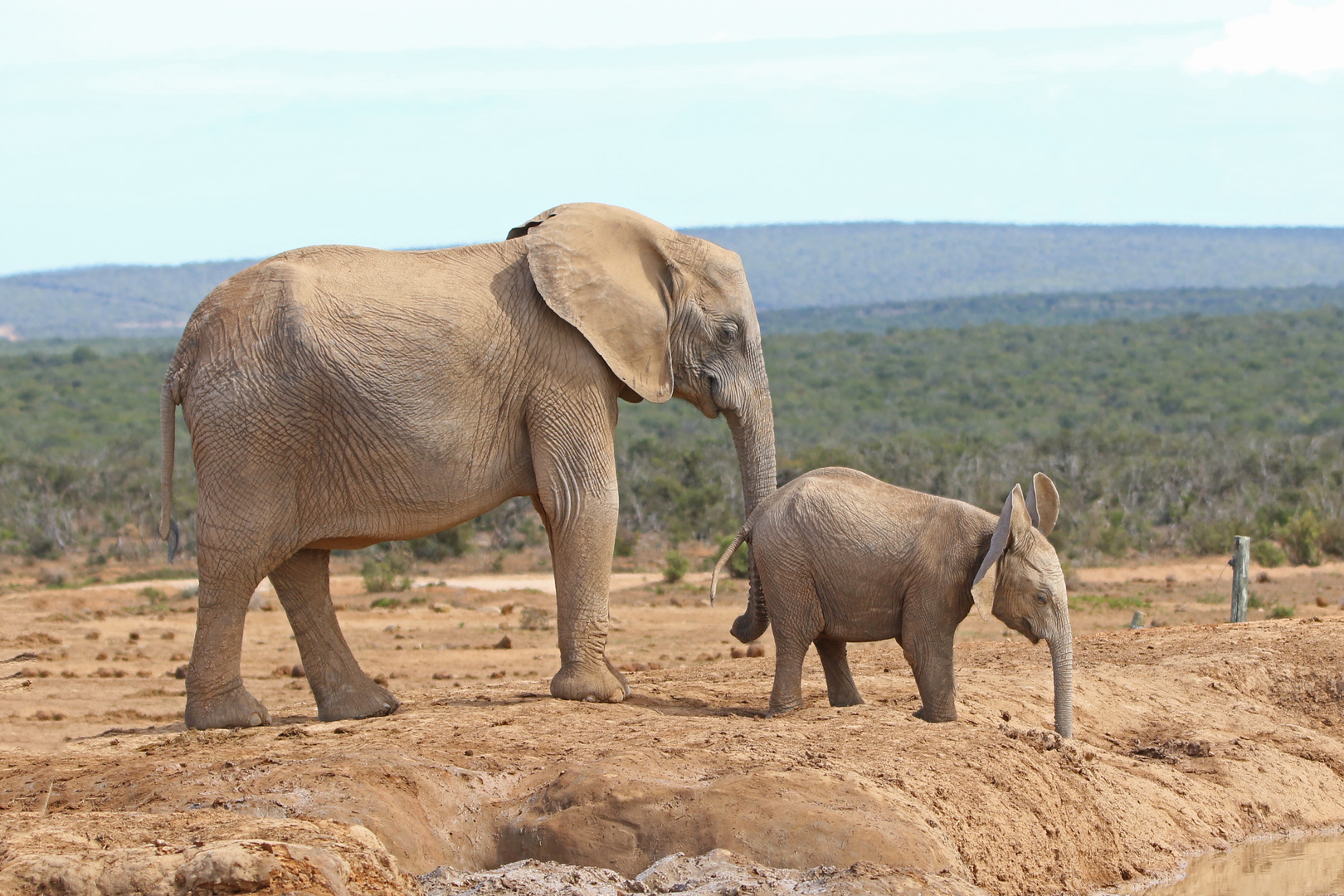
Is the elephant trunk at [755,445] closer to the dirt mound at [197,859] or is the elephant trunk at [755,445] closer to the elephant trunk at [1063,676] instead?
the elephant trunk at [1063,676]

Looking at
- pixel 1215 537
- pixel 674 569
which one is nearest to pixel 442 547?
pixel 674 569

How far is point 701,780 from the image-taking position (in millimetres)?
7352

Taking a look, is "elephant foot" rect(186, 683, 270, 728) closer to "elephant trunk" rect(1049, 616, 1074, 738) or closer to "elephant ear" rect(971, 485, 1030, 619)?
"elephant ear" rect(971, 485, 1030, 619)

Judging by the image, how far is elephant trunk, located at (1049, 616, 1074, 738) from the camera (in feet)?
29.2

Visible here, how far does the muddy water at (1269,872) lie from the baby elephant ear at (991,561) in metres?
1.72

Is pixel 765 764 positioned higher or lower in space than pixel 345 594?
higher

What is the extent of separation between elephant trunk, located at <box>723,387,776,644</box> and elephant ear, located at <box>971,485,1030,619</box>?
1.66 meters

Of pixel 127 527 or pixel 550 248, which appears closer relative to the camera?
pixel 550 248

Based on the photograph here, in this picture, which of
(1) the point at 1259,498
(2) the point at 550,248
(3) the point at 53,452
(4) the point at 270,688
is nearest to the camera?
(2) the point at 550,248

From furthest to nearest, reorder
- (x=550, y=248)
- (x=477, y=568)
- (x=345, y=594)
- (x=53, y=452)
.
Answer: (x=53, y=452) < (x=477, y=568) < (x=345, y=594) < (x=550, y=248)

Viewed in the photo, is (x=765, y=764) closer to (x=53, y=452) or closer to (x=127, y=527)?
(x=127, y=527)

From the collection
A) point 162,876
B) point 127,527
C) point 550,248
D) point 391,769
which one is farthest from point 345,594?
point 162,876

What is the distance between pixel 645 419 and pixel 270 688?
4224 centimetres

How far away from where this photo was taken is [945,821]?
7242mm
